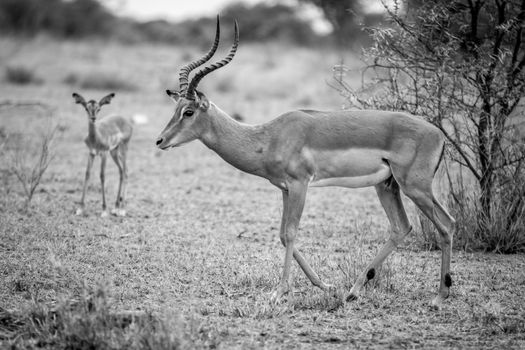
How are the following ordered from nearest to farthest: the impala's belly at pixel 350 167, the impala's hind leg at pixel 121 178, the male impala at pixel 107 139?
the impala's belly at pixel 350 167
the impala's hind leg at pixel 121 178
the male impala at pixel 107 139

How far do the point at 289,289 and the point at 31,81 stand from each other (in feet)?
55.4

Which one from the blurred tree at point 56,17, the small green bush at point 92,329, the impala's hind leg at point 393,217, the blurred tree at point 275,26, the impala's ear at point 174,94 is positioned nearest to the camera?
the small green bush at point 92,329

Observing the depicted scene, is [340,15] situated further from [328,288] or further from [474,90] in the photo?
[328,288]

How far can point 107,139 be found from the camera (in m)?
10.8

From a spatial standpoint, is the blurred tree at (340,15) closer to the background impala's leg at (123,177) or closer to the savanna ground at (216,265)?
the savanna ground at (216,265)

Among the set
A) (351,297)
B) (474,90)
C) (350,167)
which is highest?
(474,90)

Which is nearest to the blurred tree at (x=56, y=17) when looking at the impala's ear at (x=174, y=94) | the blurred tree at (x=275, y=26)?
the blurred tree at (x=275, y=26)

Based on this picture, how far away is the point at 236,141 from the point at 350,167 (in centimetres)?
114

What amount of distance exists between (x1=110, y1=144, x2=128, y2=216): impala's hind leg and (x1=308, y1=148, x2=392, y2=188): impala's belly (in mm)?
4393

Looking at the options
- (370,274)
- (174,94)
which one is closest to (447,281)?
(370,274)

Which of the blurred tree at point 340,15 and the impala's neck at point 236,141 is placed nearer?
the impala's neck at point 236,141

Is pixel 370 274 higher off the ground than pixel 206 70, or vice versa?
pixel 206 70

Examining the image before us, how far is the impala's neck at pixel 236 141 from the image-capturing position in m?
6.60

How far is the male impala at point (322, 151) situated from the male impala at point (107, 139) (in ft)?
12.5
